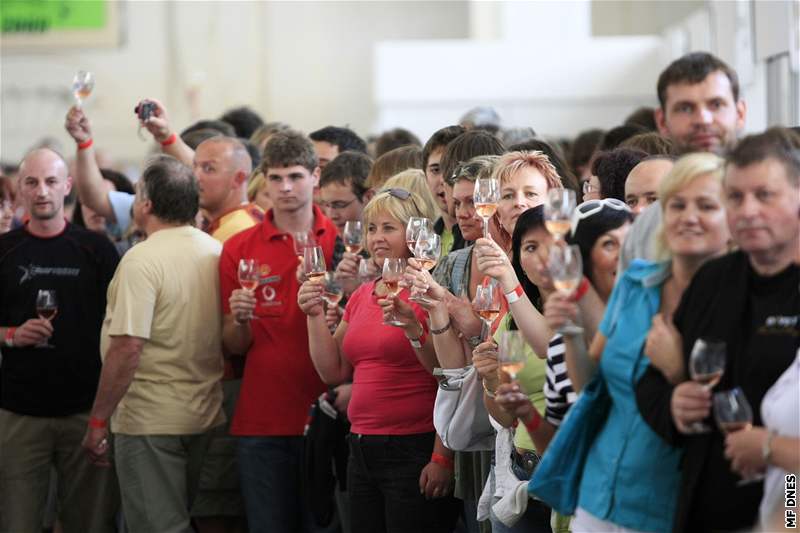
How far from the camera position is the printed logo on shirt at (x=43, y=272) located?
5984 millimetres

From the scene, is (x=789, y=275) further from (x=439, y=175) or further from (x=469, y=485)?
(x=439, y=175)

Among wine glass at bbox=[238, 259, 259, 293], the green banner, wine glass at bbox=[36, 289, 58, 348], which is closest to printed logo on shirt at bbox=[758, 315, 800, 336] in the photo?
wine glass at bbox=[238, 259, 259, 293]

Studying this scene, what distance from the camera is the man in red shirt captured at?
221 inches

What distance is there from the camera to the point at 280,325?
5.65m

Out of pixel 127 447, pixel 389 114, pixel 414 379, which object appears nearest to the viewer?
pixel 414 379

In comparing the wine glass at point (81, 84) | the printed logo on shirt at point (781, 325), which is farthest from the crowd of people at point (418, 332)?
the wine glass at point (81, 84)

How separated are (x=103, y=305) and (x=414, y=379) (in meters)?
1.94

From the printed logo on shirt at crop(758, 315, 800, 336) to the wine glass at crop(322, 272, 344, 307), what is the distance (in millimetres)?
2618

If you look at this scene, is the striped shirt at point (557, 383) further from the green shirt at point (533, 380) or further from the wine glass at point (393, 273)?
the wine glass at point (393, 273)

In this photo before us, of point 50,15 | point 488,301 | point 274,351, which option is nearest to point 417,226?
point 488,301

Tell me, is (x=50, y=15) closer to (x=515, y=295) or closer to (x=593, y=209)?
(x=515, y=295)

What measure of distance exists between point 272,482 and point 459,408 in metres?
1.56

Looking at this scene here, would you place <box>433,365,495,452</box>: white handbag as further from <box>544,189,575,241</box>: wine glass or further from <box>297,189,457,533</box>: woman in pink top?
<box>544,189,575,241</box>: wine glass

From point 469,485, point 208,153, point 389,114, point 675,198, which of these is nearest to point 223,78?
point 389,114
